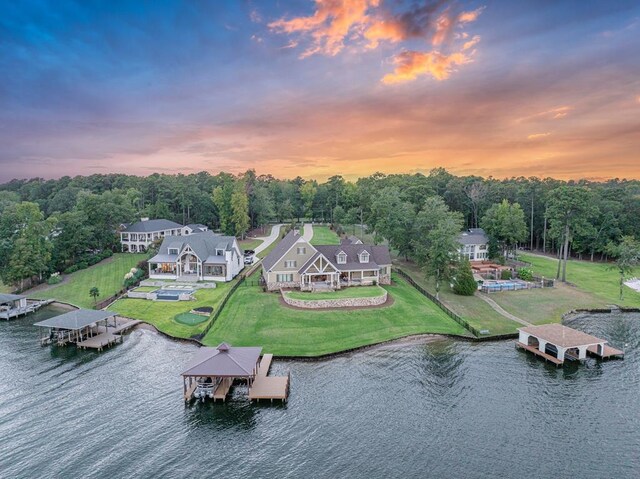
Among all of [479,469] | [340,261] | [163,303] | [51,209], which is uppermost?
[51,209]

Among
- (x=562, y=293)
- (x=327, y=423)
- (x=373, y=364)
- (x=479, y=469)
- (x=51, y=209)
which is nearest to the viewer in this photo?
(x=479, y=469)

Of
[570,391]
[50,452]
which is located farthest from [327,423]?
[570,391]

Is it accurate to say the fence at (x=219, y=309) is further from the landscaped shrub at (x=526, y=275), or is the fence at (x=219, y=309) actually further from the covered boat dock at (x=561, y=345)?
the landscaped shrub at (x=526, y=275)

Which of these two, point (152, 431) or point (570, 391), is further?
point (570, 391)

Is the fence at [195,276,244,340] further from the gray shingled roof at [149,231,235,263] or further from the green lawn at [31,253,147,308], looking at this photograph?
the green lawn at [31,253,147,308]

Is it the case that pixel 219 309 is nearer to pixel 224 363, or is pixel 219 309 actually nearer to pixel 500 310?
pixel 224 363

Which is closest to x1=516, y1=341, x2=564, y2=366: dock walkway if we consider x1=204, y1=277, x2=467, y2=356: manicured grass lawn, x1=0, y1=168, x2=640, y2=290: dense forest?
x1=204, y1=277, x2=467, y2=356: manicured grass lawn

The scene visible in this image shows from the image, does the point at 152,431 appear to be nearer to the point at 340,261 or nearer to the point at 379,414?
the point at 379,414

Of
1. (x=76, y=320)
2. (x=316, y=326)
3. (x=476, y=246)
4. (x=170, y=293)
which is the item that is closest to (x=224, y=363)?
(x=316, y=326)
